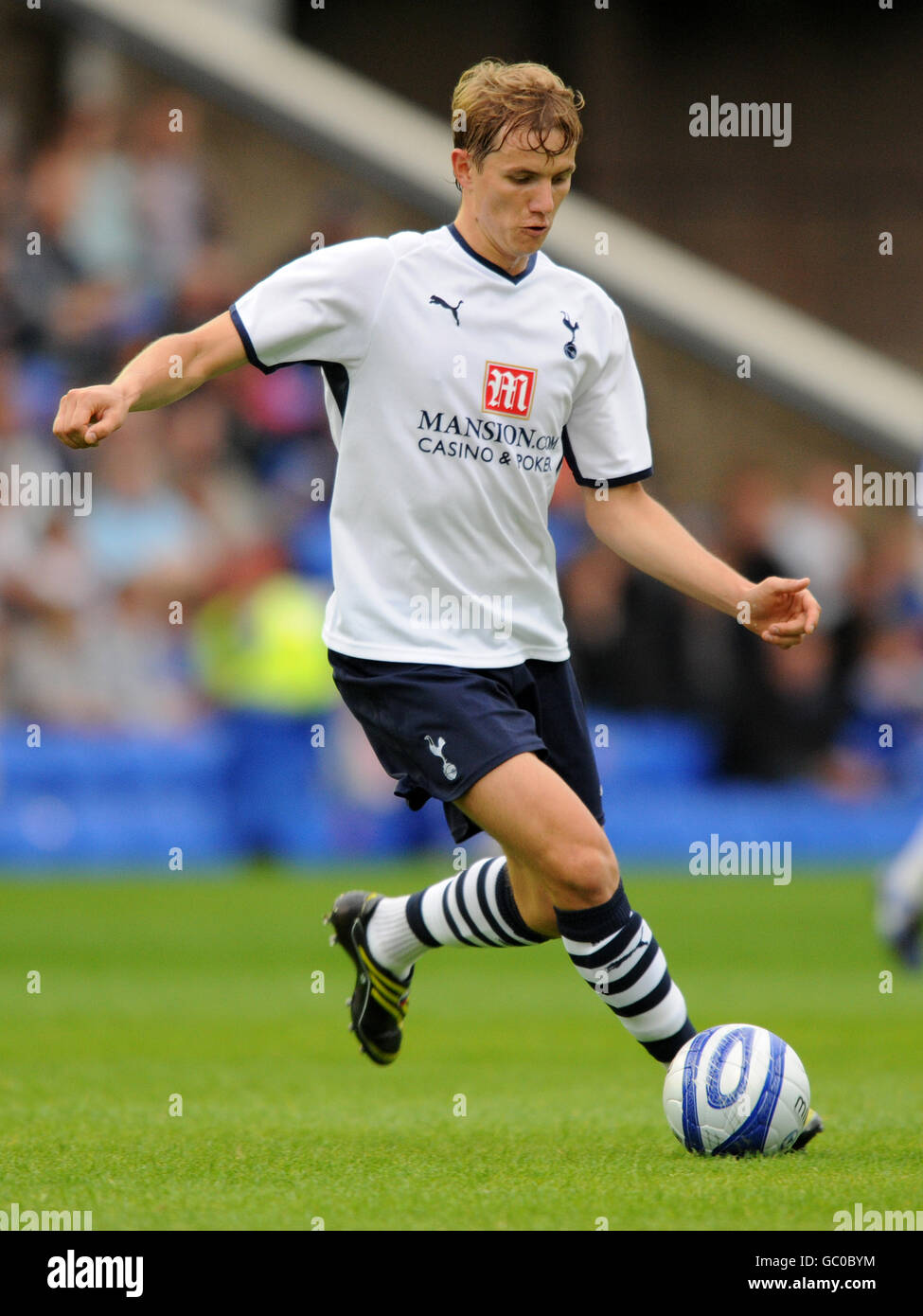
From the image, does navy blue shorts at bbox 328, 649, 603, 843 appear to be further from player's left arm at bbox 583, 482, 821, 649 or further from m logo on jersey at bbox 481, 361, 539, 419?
m logo on jersey at bbox 481, 361, 539, 419

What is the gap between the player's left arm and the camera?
16.5ft

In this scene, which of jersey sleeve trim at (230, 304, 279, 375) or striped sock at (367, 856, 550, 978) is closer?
jersey sleeve trim at (230, 304, 279, 375)

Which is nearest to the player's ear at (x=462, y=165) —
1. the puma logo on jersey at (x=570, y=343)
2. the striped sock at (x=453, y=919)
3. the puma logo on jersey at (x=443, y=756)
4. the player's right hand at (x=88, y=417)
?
the puma logo on jersey at (x=570, y=343)

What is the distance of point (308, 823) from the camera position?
14.2m

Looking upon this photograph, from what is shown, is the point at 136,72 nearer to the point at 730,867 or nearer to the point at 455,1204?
the point at 730,867

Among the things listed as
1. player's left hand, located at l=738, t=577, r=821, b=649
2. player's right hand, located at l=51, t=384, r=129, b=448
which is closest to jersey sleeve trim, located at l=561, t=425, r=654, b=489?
player's left hand, located at l=738, t=577, r=821, b=649

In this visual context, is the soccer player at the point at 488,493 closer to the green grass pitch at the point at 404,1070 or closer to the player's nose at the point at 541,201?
the player's nose at the point at 541,201

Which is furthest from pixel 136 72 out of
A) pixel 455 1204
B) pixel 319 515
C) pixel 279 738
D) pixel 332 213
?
pixel 455 1204

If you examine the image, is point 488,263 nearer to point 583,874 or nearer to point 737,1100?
point 583,874

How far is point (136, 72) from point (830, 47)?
8.05m

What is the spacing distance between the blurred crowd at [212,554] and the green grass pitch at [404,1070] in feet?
5.69

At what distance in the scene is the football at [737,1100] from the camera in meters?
4.94

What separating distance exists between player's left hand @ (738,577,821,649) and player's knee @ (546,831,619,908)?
65 centimetres

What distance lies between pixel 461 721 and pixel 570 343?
1.03 m
